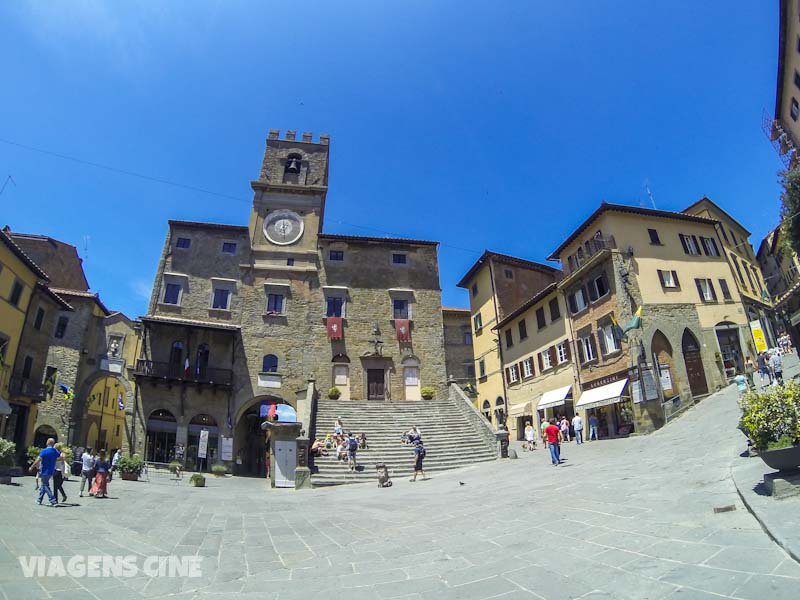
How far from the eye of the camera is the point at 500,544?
588cm

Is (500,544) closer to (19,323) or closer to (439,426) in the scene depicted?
(439,426)

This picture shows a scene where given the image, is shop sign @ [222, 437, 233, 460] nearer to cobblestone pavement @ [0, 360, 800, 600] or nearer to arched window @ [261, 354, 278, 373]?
arched window @ [261, 354, 278, 373]

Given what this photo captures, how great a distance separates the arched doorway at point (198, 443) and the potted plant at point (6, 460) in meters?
12.6

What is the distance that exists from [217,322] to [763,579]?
31.3m

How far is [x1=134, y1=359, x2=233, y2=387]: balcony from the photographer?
→ 27141 mm

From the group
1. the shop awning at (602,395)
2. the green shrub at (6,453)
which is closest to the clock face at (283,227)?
the green shrub at (6,453)

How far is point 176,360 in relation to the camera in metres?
28.8

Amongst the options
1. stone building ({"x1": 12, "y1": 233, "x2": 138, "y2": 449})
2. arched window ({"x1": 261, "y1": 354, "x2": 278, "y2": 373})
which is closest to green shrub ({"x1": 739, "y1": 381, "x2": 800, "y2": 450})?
arched window ({"x1": 261, "y1": 354, "x2": 278, "y2": 373})

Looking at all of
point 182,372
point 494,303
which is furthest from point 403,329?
point 182,372

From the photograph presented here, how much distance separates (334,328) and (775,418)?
27967mm

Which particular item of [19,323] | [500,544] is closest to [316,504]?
[500,544]

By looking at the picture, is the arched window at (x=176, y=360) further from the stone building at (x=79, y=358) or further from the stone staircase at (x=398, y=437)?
the stone staircase at (x=398, y=437)

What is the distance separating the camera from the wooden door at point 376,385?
3108 cm

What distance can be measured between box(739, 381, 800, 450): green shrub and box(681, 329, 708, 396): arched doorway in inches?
714
